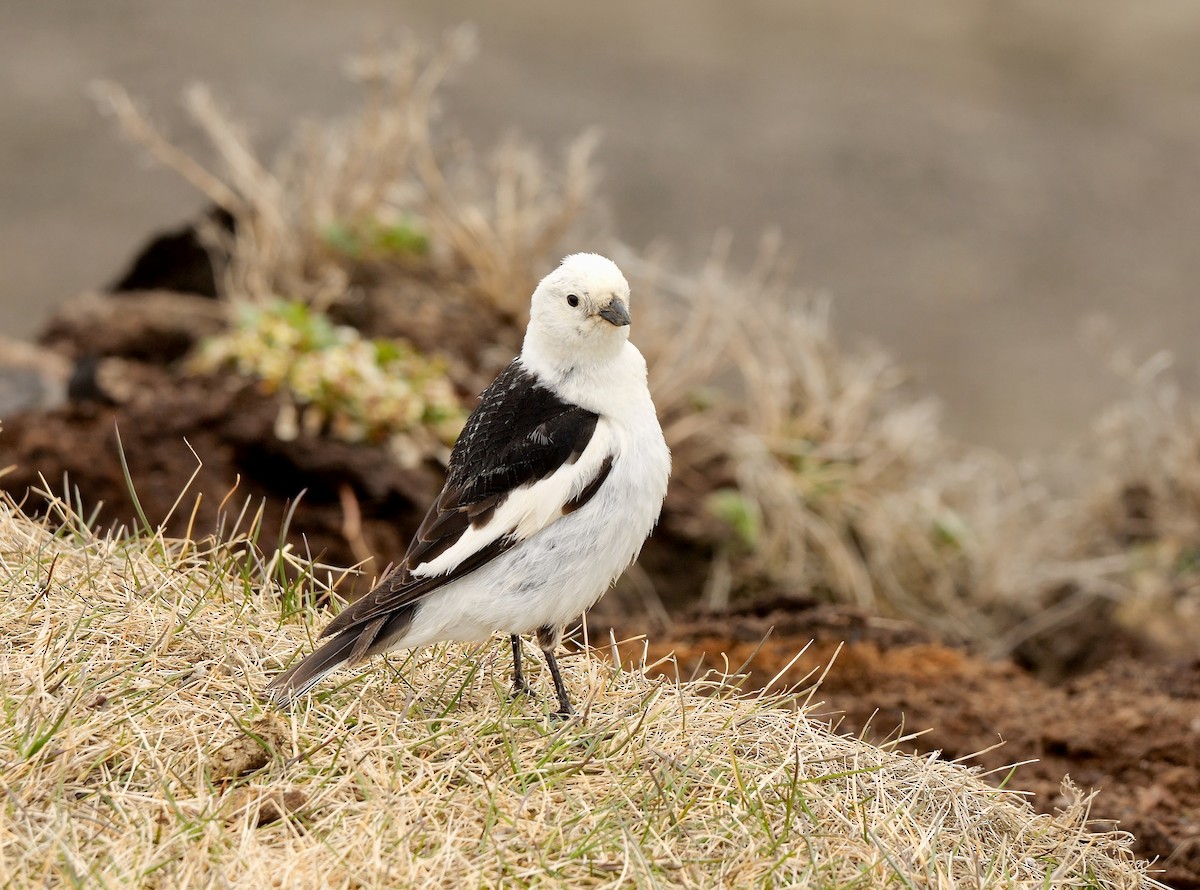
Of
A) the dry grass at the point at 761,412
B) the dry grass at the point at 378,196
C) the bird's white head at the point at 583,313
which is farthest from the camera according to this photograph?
the dry grass at the point at 378,196

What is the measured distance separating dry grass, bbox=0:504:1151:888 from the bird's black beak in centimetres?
93

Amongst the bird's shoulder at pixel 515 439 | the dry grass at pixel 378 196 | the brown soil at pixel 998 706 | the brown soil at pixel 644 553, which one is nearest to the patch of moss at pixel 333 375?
the brown soil at pixel 644 553

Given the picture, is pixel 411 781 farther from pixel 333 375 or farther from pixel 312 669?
pixel 333 375

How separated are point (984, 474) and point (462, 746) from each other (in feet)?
18.4

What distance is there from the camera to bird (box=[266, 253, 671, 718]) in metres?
3.23

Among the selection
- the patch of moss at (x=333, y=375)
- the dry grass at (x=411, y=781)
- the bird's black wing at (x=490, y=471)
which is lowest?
the patch of moss at (x=333, y=375)

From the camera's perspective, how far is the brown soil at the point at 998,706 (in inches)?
160

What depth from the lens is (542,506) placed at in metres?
3.32

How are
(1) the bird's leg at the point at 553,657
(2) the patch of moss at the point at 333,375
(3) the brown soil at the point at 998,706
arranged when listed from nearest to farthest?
(1) the bird's leg at the point at 553,657 < (3) the brown soil at the point at 998,706 < (2) the patch of moss at the point at 333,375

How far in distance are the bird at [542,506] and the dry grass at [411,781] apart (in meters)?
0.18

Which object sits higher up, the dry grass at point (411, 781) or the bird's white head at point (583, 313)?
the bird's white head at point (583, 313)

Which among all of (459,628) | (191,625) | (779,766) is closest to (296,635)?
(191,625)

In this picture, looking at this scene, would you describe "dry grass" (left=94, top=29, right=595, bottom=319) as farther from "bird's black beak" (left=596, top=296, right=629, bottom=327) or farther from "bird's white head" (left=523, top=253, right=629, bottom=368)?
"bird's black beak" (left=596, top=296, right=629, bottom=327)

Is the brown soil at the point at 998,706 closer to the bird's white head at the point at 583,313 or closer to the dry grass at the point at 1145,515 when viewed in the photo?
the bird's white head at the point at 583,313
